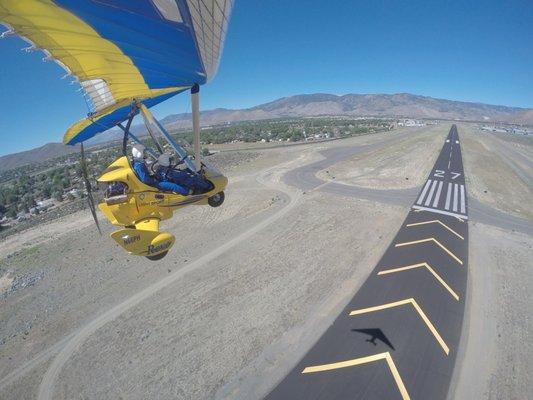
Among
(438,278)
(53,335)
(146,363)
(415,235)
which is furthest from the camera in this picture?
(415,235)

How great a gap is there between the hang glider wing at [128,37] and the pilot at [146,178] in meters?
2.37

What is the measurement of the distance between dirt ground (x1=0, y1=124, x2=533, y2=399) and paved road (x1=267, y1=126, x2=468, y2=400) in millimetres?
651

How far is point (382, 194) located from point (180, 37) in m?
31.6

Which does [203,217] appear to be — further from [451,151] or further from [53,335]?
[451,151]

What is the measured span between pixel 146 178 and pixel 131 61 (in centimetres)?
409

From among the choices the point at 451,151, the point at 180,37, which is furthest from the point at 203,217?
the point at 451,151

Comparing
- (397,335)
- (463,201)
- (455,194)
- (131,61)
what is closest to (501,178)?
(455,194)

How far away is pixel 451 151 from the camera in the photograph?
6397cm

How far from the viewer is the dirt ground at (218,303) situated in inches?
487

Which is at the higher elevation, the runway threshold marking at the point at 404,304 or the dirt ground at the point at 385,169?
the dirt ground at the point at 385,169

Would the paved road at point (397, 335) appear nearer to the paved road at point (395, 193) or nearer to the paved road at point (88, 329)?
the paved road at point (395, 193)

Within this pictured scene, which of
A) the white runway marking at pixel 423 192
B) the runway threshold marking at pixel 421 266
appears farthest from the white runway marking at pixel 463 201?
the runway threshold marking at pixel 421 266

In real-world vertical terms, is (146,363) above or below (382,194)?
below

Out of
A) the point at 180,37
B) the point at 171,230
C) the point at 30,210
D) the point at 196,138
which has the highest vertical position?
the point at 180,37
